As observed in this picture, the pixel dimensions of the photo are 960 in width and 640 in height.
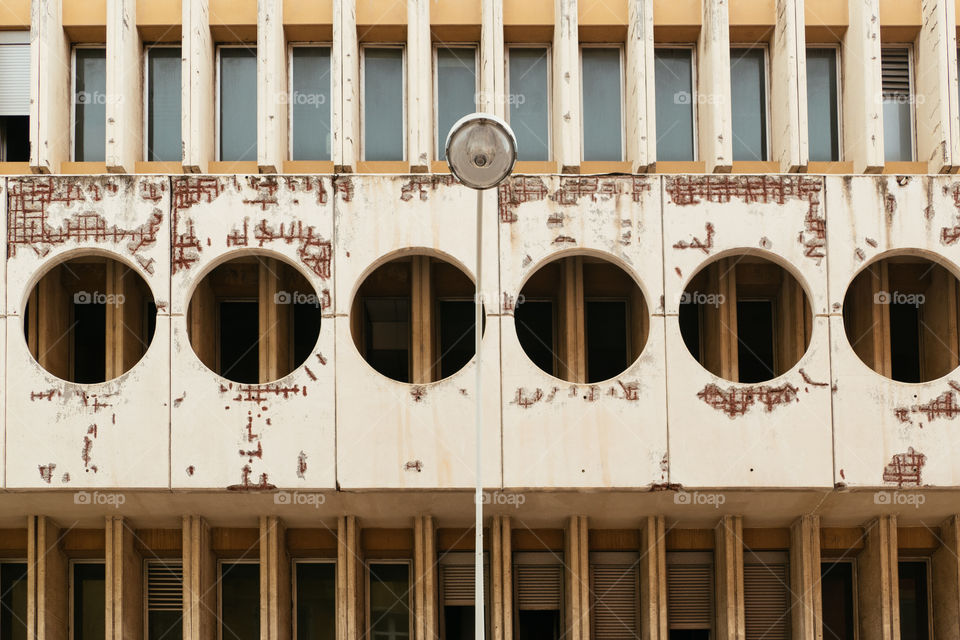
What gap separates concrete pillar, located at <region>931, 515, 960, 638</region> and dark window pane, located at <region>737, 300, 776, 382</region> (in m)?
3.81

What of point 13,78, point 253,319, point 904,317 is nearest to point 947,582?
point 904,317

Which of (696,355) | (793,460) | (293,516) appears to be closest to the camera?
(793,460)

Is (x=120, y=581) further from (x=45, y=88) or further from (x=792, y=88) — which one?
(x=792, y=88)

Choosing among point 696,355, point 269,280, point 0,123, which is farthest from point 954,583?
point 0,123

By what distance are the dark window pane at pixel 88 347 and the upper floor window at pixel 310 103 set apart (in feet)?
14.5

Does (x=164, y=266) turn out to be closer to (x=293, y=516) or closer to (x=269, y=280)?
(x=269, y=280)

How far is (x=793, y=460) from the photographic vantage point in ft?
65.0

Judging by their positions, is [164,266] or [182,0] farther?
[182,0]

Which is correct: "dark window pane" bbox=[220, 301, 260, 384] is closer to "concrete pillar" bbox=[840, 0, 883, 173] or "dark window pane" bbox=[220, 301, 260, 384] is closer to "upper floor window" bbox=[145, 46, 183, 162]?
"upper floor window" bbox=[145, 46, 183, 162]

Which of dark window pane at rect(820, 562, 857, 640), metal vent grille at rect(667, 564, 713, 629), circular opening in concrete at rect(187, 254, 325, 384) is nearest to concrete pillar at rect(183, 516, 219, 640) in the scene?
circular opening in concrete at rect(187, 254, 325, 384)

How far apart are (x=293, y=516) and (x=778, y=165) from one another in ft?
31.8

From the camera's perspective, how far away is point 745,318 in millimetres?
23281

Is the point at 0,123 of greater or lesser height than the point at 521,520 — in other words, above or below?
above

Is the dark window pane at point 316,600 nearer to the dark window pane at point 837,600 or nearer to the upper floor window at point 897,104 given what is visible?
the dark window pane at point 837,600
